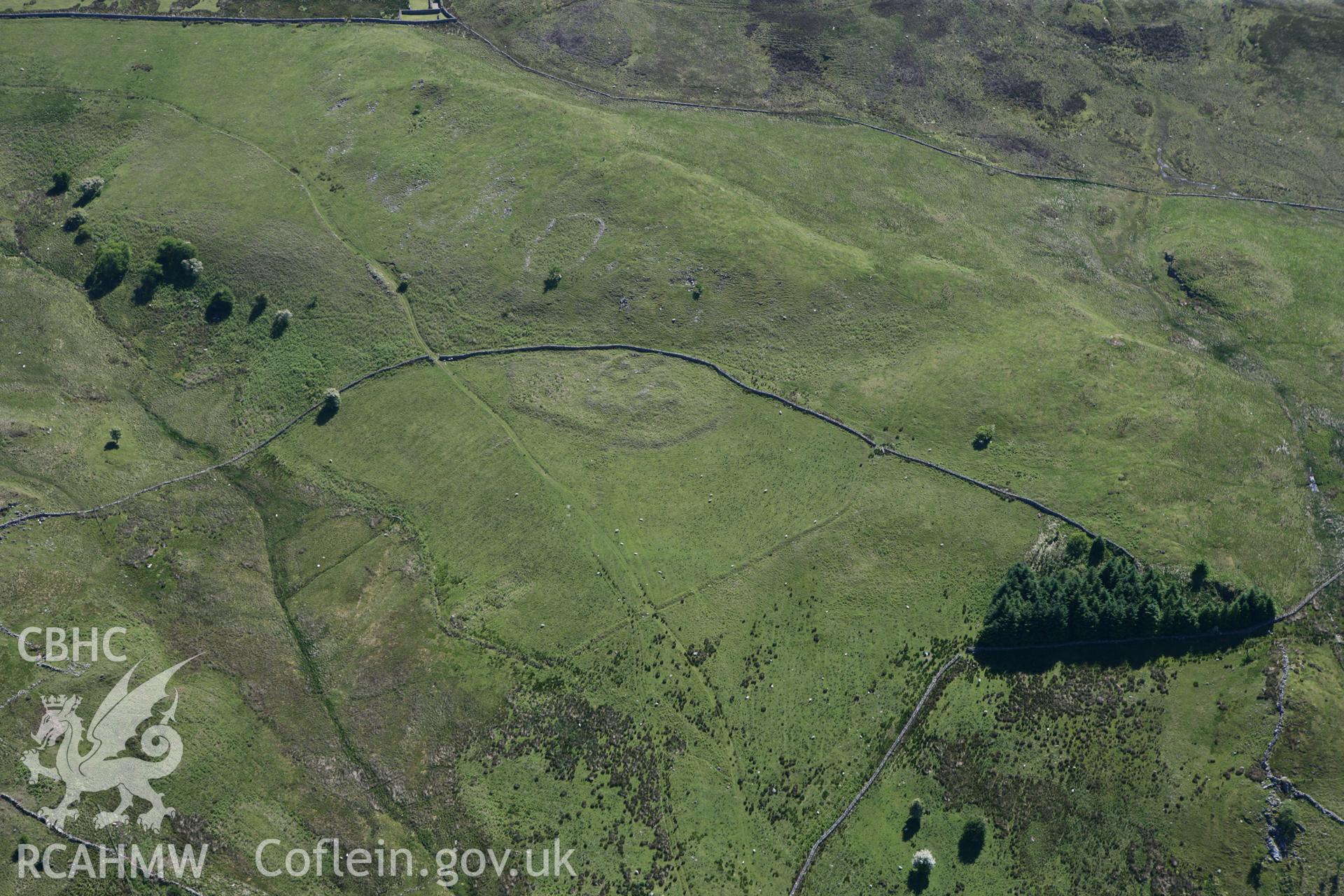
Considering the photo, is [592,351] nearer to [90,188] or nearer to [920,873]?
[920,873]

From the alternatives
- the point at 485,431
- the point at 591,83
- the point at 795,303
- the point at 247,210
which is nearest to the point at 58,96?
the point at 247,210

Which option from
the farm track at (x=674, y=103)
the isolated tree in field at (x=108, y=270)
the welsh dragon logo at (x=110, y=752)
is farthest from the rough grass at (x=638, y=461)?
the farm track at (x=674, y=103)

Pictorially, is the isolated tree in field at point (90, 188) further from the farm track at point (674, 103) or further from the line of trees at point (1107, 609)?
the line of trees at point (1107, 609)

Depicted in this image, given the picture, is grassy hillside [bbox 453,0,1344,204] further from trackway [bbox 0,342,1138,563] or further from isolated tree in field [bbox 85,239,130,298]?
isolated tree in field [bbox 85,239,130,298]

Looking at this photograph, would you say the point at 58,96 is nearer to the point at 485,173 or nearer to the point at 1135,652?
the point at 485,173

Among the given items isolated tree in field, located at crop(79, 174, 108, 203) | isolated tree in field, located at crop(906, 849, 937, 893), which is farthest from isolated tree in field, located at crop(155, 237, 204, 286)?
isolated tree in field, located at crop(906, 849, 937, 893)

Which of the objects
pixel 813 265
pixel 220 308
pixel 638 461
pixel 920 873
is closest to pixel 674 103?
pixel 813 265
